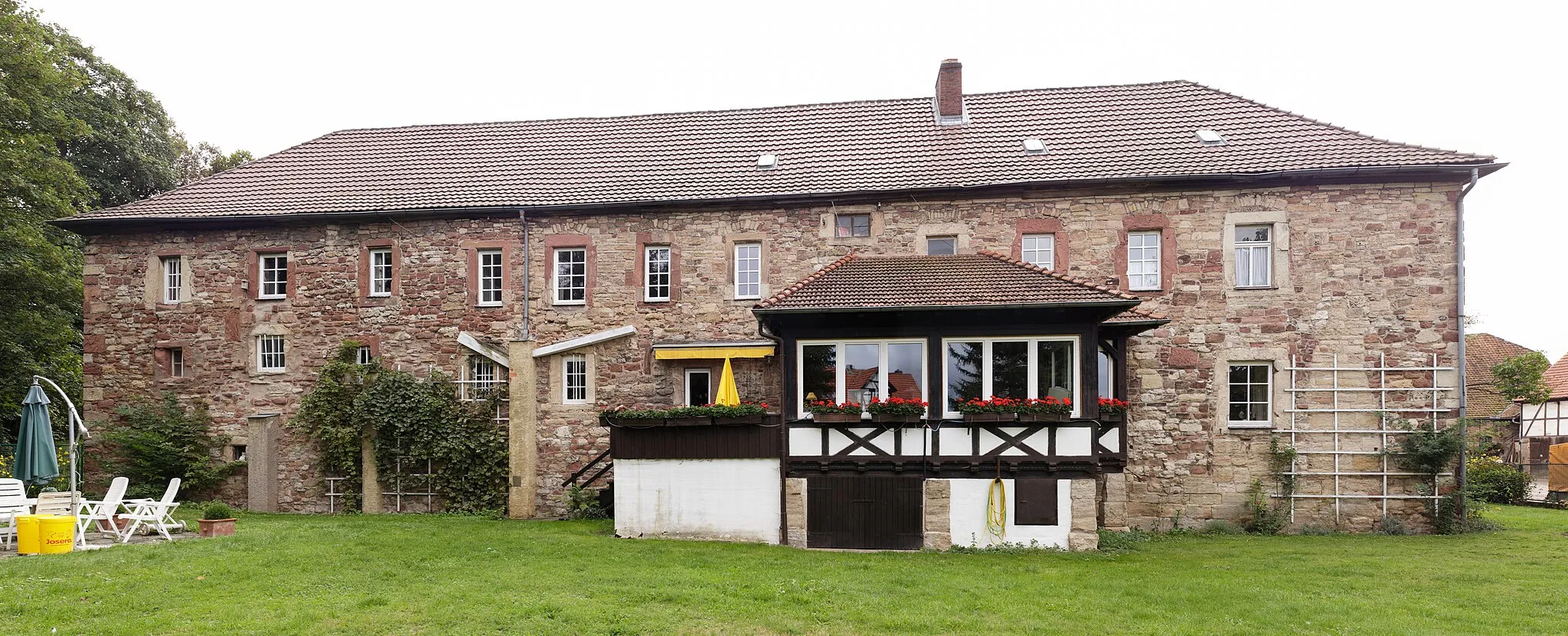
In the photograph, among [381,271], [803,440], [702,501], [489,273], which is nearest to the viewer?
[803,440]

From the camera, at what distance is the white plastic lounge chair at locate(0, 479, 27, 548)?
10570 millimetres

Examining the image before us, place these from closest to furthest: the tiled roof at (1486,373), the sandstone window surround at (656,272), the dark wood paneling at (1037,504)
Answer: the dark wood paneling at (1037,504) < the sandstone window surround at (656,272) < the tiled roof at (1486,373)

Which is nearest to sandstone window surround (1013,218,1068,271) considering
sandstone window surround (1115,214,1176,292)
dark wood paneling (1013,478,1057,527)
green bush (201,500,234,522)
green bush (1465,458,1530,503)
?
sandstone window surround (1115,214,1176,292)

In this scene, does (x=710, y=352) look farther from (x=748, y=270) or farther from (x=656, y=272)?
(x=656, y=272)

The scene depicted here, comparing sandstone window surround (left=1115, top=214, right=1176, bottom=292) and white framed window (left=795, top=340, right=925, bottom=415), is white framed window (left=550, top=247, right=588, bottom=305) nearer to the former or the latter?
white framed window (left=795, top=340, right=925, bottom=415)

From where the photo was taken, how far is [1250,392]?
1505 cm

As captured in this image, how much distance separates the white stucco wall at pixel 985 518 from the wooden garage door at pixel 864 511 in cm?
51

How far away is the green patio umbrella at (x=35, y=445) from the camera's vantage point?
36.2ft

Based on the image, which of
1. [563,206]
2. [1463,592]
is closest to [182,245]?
[563,206]

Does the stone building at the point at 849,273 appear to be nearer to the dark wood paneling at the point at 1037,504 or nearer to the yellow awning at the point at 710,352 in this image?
the yellow awning at the point at 710,352

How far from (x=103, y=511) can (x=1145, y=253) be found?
15737 mm

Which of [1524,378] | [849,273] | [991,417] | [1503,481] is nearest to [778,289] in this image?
[849,273]

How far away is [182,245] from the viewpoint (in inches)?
688

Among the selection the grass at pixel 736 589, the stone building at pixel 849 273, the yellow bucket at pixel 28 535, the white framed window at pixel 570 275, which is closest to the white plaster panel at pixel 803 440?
the stone building at pixel 849 273
